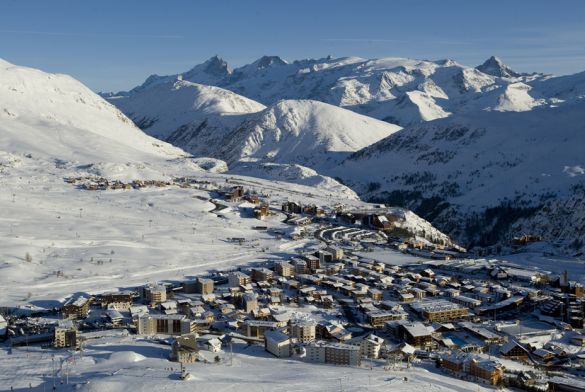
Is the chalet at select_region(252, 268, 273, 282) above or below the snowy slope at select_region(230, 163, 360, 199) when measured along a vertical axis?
below

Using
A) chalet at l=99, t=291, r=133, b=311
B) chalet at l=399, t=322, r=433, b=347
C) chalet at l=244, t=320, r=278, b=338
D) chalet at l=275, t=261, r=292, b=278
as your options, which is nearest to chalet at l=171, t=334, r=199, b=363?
chalet at l=244, t=320, r=278, b=338

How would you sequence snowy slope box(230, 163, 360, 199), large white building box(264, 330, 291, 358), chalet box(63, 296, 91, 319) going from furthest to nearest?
snowy slope box(230, 163, 360, 199) → chalet box(63, 296, 91, 319) → large white building box(264, 330, 291, 358)

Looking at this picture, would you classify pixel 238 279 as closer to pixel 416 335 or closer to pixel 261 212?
pixel 416 335

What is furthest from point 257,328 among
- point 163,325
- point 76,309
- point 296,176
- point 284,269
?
point 296,176

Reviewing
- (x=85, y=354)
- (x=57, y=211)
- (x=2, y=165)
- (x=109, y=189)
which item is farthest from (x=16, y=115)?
(x=85, y=354)

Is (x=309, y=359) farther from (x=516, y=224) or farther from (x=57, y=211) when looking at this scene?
(x=516, y=224)

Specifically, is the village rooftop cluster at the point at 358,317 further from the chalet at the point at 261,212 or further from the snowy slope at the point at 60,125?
the snowy slope at the point at 60,125

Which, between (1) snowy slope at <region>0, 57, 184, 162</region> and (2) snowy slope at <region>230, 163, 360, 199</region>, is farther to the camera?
(1) snowy slope at <region>0, 57, 184, 162</region>

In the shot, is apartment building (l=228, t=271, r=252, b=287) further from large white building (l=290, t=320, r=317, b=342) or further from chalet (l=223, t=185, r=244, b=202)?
chalet (l=223, t=185, r=244, b=202)

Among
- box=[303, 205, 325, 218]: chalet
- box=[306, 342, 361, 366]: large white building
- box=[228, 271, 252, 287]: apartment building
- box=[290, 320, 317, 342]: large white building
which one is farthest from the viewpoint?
box=[303, 205, 325, 218]: chalet
